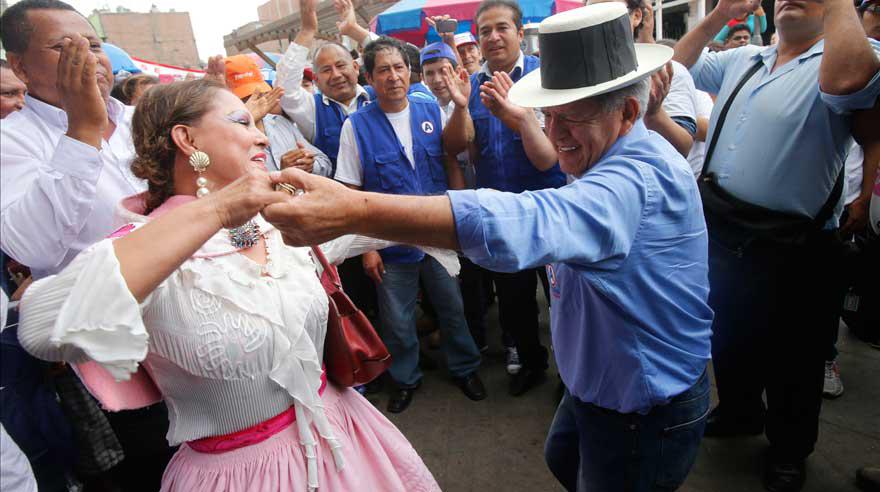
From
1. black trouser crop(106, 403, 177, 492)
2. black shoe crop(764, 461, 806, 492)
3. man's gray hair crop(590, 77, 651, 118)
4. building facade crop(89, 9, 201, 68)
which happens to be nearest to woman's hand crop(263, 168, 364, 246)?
man's gray hair crop(590, 77, 651, 118)

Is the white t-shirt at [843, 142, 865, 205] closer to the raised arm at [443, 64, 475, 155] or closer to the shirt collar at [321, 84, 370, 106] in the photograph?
the raised arm at [443, 64, 475, 155]

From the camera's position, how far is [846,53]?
2021mm

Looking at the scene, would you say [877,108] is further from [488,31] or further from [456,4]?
[456,4]

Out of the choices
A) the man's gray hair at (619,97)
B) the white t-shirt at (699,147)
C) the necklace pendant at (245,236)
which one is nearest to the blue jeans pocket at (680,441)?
the man's gray hair at (619,97)

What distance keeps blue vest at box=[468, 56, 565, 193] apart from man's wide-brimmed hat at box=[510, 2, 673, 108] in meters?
1.68

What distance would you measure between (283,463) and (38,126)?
1089 millimetres

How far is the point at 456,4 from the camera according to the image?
870 cm

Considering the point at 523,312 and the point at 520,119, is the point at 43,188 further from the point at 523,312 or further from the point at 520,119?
the point at 523,312

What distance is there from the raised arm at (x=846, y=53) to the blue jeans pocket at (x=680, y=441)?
1.39 meters

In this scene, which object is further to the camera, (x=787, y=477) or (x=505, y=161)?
(x=505, y=161)

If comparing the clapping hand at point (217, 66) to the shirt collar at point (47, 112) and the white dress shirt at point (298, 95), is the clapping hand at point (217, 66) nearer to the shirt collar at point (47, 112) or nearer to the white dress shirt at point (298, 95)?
the white dress shirt at point (298, 95)

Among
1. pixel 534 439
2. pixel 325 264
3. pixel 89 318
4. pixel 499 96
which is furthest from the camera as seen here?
pixel 534 439

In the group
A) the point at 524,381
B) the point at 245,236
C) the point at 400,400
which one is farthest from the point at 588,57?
the point at 400,400

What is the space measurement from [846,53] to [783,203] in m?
0.66
